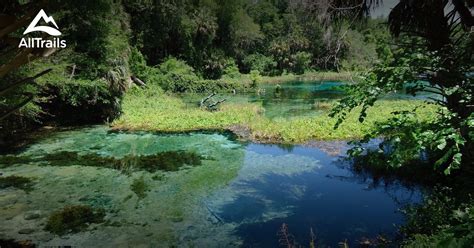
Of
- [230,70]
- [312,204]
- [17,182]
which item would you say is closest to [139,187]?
[17,182]

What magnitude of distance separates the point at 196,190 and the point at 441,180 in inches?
289

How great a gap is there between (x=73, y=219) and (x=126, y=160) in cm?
537

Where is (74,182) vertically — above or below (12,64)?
below

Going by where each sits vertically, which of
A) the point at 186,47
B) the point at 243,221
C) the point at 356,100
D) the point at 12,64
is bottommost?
the point at 243,221

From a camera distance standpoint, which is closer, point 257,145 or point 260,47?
point 257,145

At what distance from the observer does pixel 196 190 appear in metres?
11.4

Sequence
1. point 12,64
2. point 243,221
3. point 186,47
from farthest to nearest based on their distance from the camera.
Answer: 1. point 186,47
2. point 243,221
3. point 12,64

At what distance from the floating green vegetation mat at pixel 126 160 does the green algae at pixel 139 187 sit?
1.18 meters

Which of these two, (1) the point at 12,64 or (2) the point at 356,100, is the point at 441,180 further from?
(1) the point at 12,64

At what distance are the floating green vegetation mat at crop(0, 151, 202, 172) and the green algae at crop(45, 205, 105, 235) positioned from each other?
11.6 ft

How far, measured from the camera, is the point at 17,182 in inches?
465

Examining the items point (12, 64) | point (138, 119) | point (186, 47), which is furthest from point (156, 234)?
point (186, 47)

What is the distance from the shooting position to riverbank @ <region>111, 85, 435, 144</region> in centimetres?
1770

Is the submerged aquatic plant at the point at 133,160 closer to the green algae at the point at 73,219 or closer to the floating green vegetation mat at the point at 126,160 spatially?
the floating green vegetation mat at the point at 126,160
